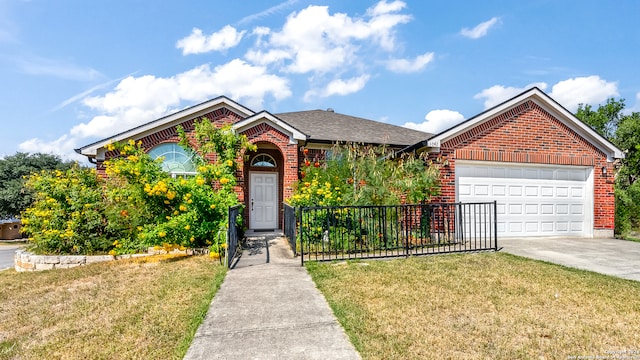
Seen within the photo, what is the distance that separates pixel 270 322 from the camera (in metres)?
3.60

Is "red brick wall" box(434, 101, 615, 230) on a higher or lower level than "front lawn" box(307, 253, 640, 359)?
higher

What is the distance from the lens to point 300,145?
1042 centimetres

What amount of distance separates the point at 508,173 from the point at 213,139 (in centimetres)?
884

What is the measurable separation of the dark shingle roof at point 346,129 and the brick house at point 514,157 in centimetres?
98

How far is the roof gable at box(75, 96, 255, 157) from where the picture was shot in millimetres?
9914

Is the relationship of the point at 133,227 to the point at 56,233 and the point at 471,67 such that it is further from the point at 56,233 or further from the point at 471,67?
the point at 471,67

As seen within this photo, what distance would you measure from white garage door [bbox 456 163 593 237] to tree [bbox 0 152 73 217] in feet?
73.5

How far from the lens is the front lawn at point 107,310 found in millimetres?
3152

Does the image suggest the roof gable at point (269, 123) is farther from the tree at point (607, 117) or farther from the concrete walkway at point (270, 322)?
the tree at point (607, 117)

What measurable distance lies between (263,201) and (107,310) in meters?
7.28

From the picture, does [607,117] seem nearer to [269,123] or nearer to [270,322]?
[269,123]

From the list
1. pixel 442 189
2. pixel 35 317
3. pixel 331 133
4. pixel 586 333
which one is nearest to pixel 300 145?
pixel 331 133

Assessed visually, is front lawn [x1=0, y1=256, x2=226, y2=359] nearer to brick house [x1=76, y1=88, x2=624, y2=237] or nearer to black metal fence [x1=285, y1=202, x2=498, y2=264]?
black metal fence [x1=285, y1=202, x2=498, y2=264]

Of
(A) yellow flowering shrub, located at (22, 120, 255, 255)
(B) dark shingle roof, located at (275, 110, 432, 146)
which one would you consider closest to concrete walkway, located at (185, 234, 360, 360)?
(A) yellow flowering shrub, located at (22, 120, 255, 255)
